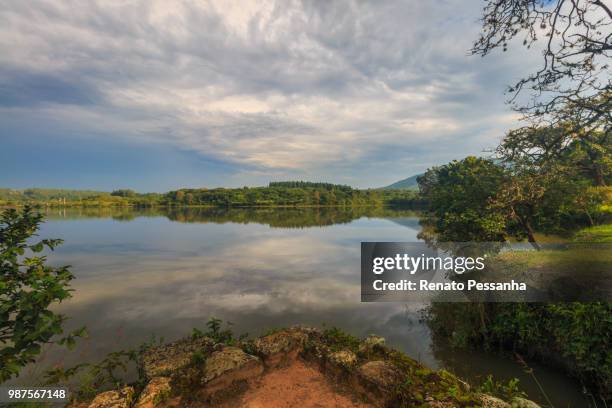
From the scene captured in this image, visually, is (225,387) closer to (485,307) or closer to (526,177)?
(485,307)

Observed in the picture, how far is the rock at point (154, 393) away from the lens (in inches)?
201

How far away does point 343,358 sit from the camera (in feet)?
21.5

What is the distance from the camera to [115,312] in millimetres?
11812

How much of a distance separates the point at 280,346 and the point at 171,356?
8.02ft

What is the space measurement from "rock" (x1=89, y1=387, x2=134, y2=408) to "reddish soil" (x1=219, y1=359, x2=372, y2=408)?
1573mm

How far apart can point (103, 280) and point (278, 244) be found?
54.6 ft

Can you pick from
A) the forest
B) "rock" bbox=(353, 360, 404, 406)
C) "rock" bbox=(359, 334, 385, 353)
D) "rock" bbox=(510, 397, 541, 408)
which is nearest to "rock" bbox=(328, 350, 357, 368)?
"rock" bbox=(353, 360, 404, 406)

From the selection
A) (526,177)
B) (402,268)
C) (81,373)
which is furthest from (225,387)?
(402,268)

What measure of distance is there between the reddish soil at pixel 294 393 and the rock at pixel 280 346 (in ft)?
1.23

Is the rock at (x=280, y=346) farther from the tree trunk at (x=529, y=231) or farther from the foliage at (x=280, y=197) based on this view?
the foliage at (x=280, y=197)

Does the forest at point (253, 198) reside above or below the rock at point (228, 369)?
above

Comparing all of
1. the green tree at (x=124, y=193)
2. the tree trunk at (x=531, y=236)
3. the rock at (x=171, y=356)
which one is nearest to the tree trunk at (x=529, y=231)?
the tree trunk at (x=531, y=236)

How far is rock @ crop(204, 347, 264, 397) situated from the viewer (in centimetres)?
583

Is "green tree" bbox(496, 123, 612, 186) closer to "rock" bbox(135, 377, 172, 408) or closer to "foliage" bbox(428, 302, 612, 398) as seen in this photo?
"foliage" bbox(428, 302, 612, 398)
